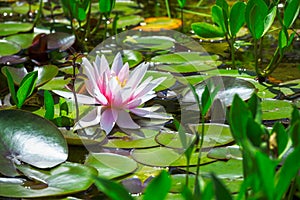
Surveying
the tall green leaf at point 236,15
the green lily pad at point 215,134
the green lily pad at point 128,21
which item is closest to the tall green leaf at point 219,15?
the tall green leaf at point 236,15

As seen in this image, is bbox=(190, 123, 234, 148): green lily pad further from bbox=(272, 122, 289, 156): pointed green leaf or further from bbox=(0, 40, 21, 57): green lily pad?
bbox=(0, 40, 21, 57): green lily pad

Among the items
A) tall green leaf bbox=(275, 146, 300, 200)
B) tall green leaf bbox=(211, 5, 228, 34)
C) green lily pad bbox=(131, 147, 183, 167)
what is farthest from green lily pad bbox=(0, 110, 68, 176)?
tall green leaf bbox=(211, 5, 228, 34)

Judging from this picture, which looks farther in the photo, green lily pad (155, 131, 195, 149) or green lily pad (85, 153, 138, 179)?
green lily pad (155, 131, 195, 149)

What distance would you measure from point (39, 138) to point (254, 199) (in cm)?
55

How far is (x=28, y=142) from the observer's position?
1.23m

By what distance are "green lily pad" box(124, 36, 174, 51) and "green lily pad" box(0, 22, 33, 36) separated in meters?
0.35

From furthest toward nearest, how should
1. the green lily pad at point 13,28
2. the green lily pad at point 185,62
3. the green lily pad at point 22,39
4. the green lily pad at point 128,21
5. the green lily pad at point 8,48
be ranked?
1. the green lily pad at point 128,21
2. the green lily pad at point 13,28
3. the green lily pad at point 22,39
4. the green lily pad at point 8,48
5. the green lily pad at point 185,62

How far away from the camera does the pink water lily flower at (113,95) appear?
4.39 ft

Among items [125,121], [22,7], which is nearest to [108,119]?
[125,121]

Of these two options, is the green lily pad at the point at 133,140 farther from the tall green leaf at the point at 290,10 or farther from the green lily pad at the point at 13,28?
the green lily pad at the point at 13,28

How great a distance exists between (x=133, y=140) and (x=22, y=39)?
0.84 meters

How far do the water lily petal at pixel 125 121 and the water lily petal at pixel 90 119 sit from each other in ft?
0.14

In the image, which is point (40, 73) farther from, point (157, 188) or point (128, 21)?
point (157, 188)

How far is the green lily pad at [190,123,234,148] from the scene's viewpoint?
4.21 feet
